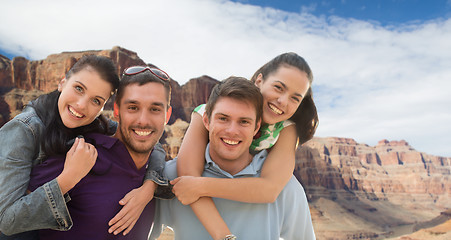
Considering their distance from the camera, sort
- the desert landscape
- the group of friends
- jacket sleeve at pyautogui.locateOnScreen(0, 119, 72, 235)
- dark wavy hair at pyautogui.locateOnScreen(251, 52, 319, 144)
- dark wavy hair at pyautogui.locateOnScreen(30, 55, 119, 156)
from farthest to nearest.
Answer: the desert landscape < dark wavy hair at pyautogui.locateOnScreen(251, 52, 319, 144) < dark wavy hair at pyautogui.locateOnScreen(30, 55, 119, 156) < the group of friends < jacket sleeve at pyautogui.locateOnScreen(0, 119, 72, 235)

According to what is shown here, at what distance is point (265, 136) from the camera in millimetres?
3322

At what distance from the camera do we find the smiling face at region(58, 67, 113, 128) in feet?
8.52

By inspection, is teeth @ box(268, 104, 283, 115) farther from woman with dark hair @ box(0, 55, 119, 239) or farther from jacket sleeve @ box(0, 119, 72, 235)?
jacket sleeve @ box(0, 119, 72, 235)

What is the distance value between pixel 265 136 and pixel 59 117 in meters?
1.97

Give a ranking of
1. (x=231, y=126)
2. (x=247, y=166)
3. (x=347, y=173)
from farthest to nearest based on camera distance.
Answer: (x=347, y=173), (x=247, y=166), (x=231, y=126)

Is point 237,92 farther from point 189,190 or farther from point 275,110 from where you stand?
point 189,190

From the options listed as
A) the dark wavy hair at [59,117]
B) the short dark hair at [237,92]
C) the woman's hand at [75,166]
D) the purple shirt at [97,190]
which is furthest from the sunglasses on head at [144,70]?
the woman's hand at [75,166]

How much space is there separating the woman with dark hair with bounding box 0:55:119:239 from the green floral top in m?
1.09

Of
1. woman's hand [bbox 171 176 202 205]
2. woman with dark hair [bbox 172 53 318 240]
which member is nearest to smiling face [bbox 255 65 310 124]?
woman with dark hair [bbox 172 53 318 240]

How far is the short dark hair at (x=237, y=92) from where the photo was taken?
8.99 feet

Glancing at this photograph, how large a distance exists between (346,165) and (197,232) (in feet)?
493

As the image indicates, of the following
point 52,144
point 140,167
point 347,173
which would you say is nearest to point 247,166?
point 140,167

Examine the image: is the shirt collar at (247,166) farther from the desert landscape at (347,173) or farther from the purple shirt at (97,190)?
the desert landscape at (347,173)

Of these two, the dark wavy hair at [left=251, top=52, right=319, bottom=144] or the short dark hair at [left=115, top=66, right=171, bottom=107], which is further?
the dark wavy hair at [left=251, top=52, right=319, bottom=144]
